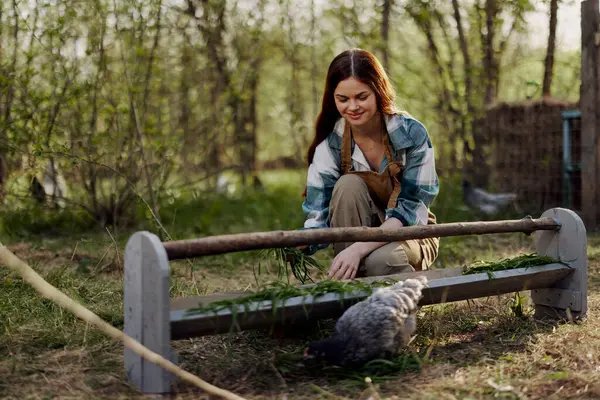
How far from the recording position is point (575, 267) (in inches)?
115

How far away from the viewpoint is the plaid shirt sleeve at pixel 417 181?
290 cm

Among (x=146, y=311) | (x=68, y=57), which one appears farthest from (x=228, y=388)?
(x=68, y=57)

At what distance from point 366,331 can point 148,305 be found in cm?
71

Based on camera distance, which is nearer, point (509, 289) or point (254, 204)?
point (509, 289)

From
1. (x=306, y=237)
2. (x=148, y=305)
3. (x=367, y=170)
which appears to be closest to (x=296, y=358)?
(x=306, y=237)

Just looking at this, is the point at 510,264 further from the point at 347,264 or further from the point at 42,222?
the point at 42,222

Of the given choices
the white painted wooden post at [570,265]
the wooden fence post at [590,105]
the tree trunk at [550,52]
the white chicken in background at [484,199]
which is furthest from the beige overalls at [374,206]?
the tree trunk at [550,52]

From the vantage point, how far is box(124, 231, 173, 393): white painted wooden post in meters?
2.01

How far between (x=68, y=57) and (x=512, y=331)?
363 cm

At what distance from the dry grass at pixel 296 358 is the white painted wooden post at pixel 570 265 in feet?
0.30

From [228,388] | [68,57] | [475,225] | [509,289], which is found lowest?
[228,388]

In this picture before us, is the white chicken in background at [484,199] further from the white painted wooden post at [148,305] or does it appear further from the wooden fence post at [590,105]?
the white painted wooden post at [148,305]

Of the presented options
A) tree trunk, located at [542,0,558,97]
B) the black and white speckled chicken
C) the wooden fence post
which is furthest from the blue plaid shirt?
tree trunk, located at [542,0,558,97]

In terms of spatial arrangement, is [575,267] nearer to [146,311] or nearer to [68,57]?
[146,311]
